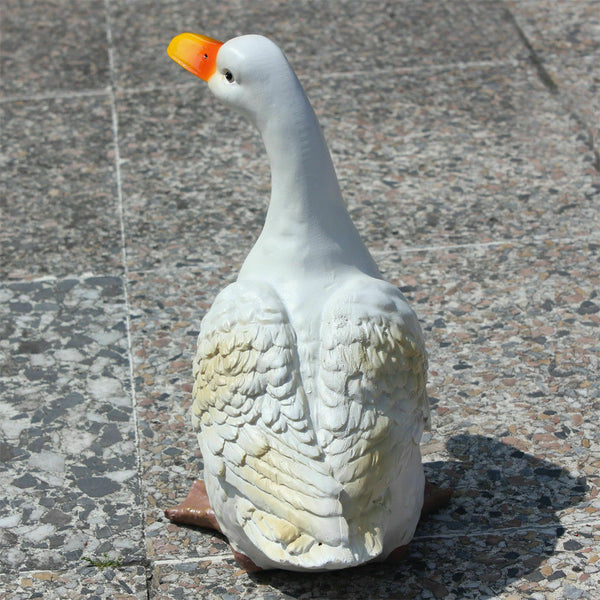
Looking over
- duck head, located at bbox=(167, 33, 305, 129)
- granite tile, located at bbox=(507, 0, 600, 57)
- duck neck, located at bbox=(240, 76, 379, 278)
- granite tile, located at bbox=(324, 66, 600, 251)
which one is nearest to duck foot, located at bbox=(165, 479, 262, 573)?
duck neck, located at bbox=(240, 76, 379, 278)

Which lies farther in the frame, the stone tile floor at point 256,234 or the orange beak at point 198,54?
the stone tile floor at point 256,234

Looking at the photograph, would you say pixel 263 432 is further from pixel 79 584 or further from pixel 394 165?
pixel 394 165

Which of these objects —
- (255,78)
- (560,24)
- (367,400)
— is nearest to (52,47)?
(560,24)

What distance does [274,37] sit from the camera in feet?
23.2

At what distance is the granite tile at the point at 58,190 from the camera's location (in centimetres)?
525

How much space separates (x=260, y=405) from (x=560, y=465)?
1342mm

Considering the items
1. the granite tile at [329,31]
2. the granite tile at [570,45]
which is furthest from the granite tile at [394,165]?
the granite tile at [329,31]

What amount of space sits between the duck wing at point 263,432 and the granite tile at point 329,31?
3.88 metres

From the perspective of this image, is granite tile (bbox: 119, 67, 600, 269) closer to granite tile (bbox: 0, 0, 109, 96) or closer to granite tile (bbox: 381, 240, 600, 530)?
granite tile (bbox: 381, 240, 600, 530)

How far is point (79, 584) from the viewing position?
349 cm

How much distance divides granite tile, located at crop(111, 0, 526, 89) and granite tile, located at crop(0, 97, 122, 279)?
1.96 feet

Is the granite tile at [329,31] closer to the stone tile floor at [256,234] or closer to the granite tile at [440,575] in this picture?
the stone tile floor at [256,234]

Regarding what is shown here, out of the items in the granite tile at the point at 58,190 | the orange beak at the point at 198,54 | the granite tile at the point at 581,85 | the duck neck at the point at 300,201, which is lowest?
the granite tile at the point at 58,190

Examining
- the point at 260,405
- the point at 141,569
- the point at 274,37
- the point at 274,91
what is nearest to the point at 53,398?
the point at 141,569
